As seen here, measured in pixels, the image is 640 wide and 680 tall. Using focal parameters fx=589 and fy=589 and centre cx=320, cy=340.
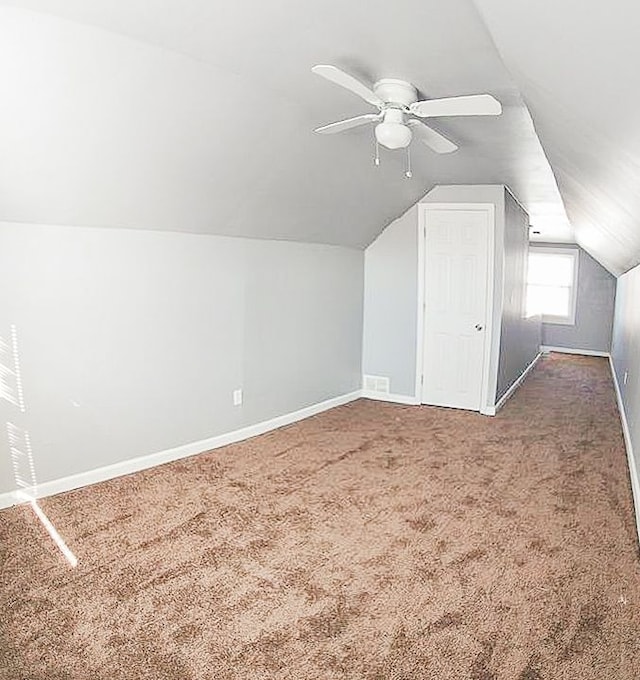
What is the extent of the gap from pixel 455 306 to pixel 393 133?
3.12 meters

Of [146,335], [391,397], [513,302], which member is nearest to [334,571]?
[146,335]

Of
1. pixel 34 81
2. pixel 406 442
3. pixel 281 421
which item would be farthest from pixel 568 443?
pixel 34 81

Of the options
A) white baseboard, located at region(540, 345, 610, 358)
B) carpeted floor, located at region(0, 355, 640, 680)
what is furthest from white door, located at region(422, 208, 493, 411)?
white baseboard, located at region(540, 345, 610, 358)

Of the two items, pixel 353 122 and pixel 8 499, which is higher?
pixel 353 122

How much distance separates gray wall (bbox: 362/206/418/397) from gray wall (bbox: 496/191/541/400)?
2.94 ft

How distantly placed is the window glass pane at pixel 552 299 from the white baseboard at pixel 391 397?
16.3 feet

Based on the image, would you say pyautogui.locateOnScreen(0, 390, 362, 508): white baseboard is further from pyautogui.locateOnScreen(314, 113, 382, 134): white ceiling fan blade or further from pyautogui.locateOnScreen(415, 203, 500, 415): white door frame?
pyautogui.locateOnScreen(314, 113, 382, 134): white ceiling fan blade

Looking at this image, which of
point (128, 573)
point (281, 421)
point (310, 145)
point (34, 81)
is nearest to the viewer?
point (34, 81)

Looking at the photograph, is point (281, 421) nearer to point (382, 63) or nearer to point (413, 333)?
point (413, 333)

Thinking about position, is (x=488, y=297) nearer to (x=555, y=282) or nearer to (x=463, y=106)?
(x=463, y=106)

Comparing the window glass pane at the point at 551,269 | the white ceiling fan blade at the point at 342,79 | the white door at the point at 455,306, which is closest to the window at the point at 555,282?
the window glass pane at the point at 551,269

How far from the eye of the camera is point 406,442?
4871 millimetres

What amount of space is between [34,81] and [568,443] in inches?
179

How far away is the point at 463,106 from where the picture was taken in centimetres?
274
